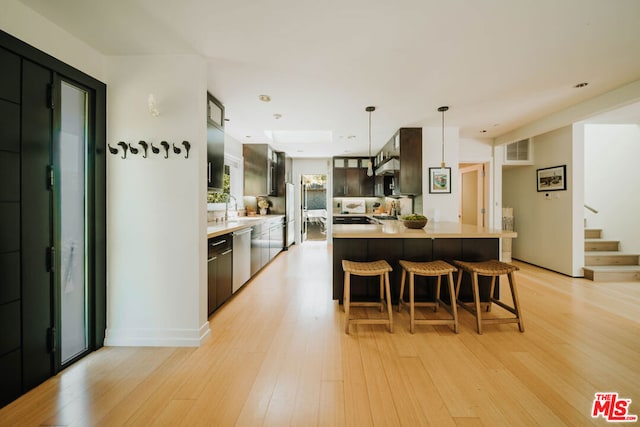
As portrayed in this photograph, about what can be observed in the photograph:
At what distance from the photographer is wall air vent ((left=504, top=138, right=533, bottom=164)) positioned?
5250 mm

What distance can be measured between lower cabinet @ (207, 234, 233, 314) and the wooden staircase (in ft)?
17.9

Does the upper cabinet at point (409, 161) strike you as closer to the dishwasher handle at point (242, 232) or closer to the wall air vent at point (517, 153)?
the wall air vent at point (517, 153)

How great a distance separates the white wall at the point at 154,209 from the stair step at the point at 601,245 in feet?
20.6

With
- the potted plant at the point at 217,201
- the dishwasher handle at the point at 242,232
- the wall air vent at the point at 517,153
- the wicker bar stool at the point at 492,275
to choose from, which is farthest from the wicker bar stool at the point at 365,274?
the wall air vent at the point at 517,153

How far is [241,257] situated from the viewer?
349 centimetres

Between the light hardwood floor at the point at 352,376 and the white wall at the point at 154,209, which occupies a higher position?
the white wall at the point at 154,209

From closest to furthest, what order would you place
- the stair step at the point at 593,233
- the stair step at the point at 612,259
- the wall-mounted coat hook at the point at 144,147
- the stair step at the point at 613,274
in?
1. the wall-mounted coat hook at the point at 144,147
2. the stair step at the point at 613,274
3. the stair step at the point at 612,259
4. the stair step at the point at 593,233

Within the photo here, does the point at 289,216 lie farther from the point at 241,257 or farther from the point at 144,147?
the point at 144,147

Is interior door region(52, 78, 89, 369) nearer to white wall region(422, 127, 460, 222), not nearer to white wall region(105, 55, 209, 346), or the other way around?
white wall region(105, 55, 209, 346)

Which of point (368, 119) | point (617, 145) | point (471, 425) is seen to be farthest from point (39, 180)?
point (617, 145)

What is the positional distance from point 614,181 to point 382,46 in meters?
5.41

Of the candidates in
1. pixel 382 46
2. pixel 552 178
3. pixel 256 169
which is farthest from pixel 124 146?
pixel 552 178

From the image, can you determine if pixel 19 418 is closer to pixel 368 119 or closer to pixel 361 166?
pixel 368 119

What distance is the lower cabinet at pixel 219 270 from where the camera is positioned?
262cm
